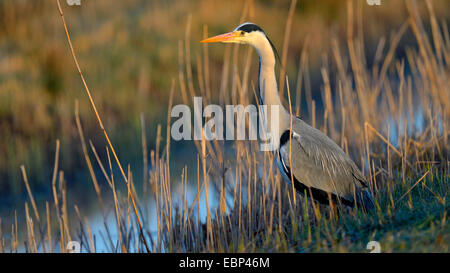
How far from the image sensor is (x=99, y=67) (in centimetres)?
791

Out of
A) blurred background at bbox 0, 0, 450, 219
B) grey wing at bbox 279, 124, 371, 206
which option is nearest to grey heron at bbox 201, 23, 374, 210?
grey wing at bbox 279, 124, 371, 206

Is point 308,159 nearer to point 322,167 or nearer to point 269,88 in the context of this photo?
point 322,167

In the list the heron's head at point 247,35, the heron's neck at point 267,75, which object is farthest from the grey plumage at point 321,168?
the heron's head at point 247,35

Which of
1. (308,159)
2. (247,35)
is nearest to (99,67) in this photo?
(247,35)

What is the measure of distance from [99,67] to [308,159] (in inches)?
192

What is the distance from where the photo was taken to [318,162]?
12.9ft

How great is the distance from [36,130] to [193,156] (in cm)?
201

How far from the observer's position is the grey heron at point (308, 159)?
3.88m

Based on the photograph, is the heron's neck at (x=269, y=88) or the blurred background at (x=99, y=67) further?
the blurred background at (x=99, y=67)

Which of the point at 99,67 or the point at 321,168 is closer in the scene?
the point at 321,168

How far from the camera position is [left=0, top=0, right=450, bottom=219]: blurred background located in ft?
20.6

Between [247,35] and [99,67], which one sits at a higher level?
[99,67]

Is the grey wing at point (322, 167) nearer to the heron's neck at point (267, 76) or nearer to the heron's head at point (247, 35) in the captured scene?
the heron's neck at point (267, 76)
